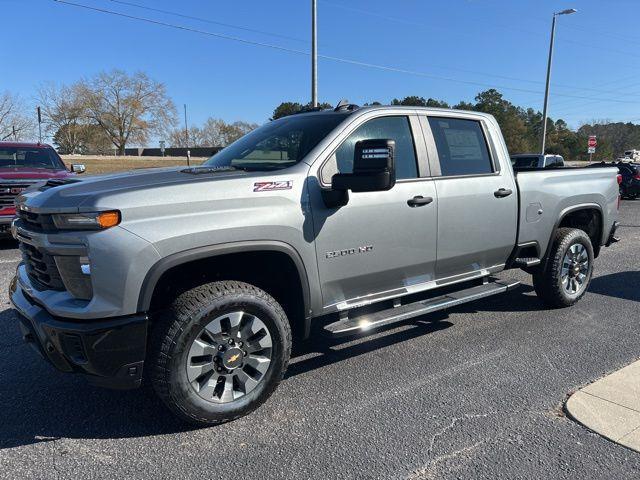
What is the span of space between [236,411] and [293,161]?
1.72 meters

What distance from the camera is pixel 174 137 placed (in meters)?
89.1

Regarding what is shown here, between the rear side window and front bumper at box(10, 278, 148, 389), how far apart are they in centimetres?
271

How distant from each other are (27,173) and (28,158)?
111cm

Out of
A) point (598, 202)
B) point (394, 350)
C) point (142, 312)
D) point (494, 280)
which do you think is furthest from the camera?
point (598, 202)

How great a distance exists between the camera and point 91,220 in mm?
2672

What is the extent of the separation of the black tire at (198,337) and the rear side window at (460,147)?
1.98m

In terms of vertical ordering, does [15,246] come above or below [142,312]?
below

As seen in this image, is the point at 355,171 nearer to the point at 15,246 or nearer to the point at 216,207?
the point at 216,207

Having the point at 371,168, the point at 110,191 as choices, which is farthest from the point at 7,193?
the point at 371,168

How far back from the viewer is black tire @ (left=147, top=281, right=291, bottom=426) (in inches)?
113

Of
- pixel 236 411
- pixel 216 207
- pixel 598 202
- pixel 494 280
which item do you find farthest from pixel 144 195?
pixel 598 202

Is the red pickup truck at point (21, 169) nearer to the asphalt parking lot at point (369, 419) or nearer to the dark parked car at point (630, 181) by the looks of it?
the asphalt parking lot at point (369, 419)

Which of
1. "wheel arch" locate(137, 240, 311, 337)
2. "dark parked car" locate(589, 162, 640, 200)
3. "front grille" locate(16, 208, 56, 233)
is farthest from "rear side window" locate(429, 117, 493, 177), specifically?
"dark parked car" locate(589, 162, 640, 200)

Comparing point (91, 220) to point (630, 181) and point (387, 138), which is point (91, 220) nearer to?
point (387, 138)
